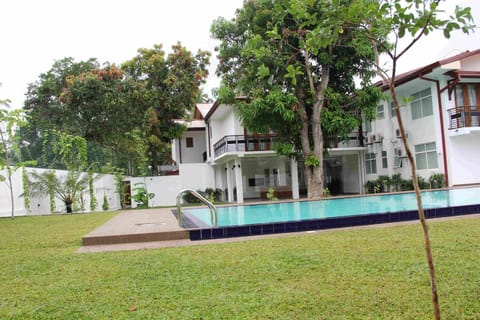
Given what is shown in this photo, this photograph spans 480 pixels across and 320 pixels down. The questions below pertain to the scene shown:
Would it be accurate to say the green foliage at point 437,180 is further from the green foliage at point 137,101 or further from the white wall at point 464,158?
the green foliage at point 137,101

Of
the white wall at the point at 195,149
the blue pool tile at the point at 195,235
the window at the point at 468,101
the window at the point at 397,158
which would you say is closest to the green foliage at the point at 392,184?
the window at the point at 397,158

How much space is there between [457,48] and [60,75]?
81.9 feet

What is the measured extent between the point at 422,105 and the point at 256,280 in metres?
17.3

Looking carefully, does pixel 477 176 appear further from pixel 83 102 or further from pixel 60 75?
pixel 60 75

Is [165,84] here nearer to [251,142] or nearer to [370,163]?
[251,142]

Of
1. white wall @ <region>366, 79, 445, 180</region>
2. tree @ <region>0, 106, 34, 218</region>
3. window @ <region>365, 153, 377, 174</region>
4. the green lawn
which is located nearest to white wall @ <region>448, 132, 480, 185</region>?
white wall @ <region>366, 79, 445, 180</region>

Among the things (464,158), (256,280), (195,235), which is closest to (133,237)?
(195,235)

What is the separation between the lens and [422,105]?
18.7 meters

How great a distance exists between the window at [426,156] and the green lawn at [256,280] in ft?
42.7

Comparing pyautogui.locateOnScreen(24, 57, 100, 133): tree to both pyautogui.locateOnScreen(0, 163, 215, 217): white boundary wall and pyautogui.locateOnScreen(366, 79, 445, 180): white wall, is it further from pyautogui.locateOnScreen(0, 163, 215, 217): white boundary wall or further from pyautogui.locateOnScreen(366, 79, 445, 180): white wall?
pyautogui.locateOnScreen(366, 79, 445, 180): white wall

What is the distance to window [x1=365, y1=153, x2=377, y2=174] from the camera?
22.0 meters

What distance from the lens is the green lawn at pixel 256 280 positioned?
312cm

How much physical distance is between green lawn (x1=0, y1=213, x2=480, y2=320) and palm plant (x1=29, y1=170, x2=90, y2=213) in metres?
9.20

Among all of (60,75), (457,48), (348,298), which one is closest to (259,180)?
(457,48)
